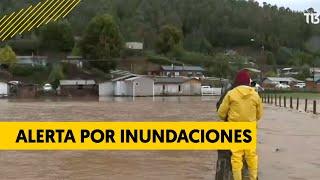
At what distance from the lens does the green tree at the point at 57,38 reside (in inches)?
4567

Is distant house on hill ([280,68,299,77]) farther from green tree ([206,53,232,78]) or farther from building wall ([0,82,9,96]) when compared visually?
building wall ([0,82,9,96])

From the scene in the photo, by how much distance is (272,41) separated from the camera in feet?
497

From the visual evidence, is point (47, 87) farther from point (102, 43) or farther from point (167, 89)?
point (102, 43)

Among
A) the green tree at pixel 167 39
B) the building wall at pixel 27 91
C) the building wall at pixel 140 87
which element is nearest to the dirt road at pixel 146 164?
the building wall at pixel 140 87

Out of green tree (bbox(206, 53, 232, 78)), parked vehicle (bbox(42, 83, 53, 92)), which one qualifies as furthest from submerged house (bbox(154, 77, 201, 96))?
parked vehicle (bbox(42, 83, 53, 92))

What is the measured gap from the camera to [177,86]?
8762cm

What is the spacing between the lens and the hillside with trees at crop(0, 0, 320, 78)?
129m

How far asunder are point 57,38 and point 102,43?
62.8 feet

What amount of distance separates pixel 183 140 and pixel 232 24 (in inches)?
6141

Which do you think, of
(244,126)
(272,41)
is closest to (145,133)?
(244,126)

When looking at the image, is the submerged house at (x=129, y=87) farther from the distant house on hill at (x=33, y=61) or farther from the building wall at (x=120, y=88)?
the distant house on hill at (x=33, y=61)

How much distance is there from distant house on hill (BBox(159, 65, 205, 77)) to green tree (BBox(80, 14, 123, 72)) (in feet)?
29.8

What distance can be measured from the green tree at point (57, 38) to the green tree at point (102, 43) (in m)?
9.90

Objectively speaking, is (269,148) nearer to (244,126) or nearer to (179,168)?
(179,168)
